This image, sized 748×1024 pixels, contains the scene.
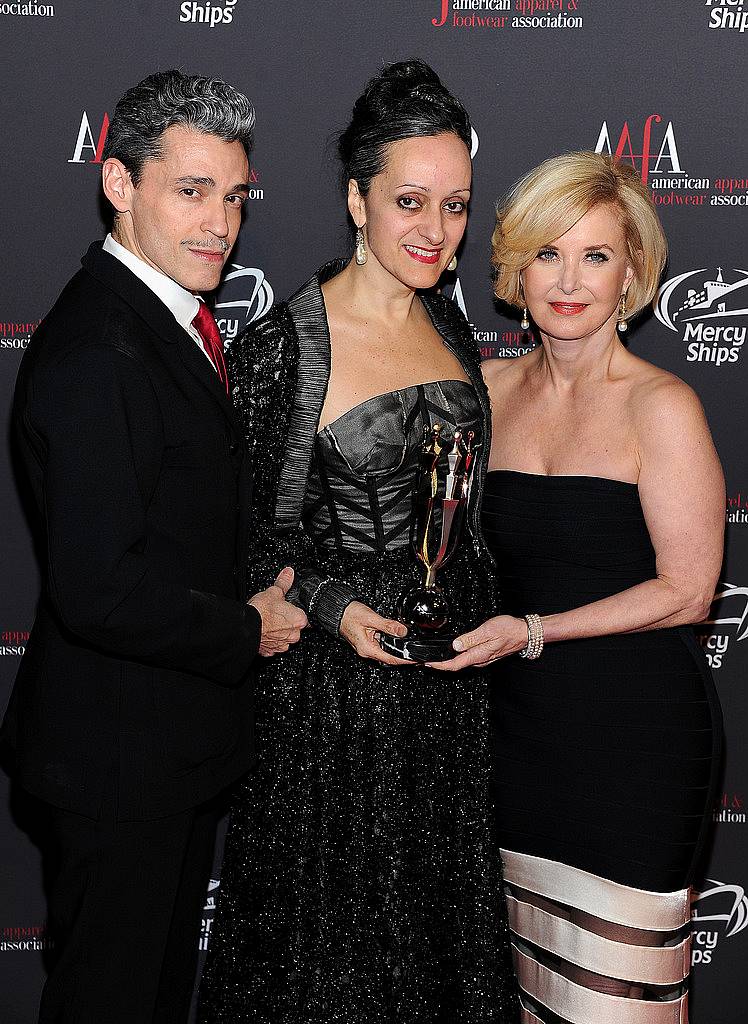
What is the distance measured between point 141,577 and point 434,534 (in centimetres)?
63

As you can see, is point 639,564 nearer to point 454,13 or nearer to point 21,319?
point 454,13

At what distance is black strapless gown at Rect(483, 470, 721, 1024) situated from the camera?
2273 mm

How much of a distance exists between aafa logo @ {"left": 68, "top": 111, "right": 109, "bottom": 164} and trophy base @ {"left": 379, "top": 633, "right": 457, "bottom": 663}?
1427 millimetres

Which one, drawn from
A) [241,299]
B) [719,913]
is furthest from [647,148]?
[719,913]

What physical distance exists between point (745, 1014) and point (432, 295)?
2.28 metres

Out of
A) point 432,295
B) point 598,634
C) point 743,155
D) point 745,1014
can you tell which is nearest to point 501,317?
point 432,295

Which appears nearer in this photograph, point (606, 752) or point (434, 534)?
point (434, 534)

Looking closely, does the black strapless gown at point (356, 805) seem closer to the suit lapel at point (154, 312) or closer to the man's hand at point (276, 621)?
the man's hand at point (276, 621)

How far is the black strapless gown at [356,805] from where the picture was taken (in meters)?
2.23

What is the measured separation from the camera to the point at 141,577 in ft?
5.54

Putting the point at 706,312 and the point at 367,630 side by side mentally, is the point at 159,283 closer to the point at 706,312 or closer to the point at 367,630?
the point at 367,630

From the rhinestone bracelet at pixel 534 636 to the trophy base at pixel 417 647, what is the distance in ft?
0.69

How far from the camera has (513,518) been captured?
2342 millimetres

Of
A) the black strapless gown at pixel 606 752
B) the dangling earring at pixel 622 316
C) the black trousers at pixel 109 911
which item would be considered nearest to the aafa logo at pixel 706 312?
the dangling earring at pixel 622 316
